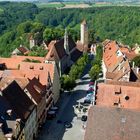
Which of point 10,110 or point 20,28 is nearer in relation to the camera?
point 10,110

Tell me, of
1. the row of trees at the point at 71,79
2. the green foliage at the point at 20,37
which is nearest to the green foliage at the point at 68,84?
the row of trees at the point at 71,79

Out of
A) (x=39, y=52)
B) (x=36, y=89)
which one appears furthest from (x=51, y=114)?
(x=39, y=52)

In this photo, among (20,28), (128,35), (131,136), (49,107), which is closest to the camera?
(131,136)

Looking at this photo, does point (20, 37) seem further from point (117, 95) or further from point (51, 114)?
point (117, 95)

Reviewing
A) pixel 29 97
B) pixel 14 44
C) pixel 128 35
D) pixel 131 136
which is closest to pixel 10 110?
pixel 29 97

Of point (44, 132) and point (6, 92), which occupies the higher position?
point (6, 92)

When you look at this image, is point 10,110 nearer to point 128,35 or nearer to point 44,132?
point 44,132
